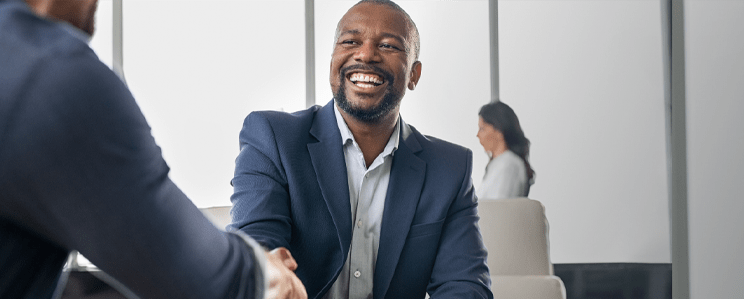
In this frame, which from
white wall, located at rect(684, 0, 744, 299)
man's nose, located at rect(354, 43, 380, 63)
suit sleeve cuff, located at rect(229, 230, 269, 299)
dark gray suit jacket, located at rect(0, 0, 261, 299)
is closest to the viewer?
dark gray suit jacket, located at rect(0, 0, 261, 299)

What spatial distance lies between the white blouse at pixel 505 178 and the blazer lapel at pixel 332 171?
203 centimetres

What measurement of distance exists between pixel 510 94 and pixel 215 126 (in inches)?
120

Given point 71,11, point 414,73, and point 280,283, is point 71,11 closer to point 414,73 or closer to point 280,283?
point 280,283

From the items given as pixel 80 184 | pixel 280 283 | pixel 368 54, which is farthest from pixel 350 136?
pixel 80 184

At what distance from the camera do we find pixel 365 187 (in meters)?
1.48

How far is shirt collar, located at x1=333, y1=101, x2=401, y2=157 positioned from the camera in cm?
151

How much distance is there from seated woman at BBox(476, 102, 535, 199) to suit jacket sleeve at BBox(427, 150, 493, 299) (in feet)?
6.26

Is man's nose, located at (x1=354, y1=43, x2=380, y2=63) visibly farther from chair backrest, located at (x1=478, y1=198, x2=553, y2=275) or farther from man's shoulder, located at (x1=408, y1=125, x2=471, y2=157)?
chair backrest, located at (x1=478, y1=198, x2=553, y2=275)

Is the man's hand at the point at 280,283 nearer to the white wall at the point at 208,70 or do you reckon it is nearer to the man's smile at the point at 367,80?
the man's smile at the point at 367,80

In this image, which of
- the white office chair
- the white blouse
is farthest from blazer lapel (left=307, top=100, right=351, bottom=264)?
the white blouse

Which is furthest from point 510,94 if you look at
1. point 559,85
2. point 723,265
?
point 723,265

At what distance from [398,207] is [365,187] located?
0.11 m

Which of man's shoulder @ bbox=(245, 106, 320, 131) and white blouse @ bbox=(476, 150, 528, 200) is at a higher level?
man's shoulder @ bbox=(245, 106, 320, 131)

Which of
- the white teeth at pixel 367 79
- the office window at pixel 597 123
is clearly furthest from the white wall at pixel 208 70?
the white teeth at pixel 367 79
